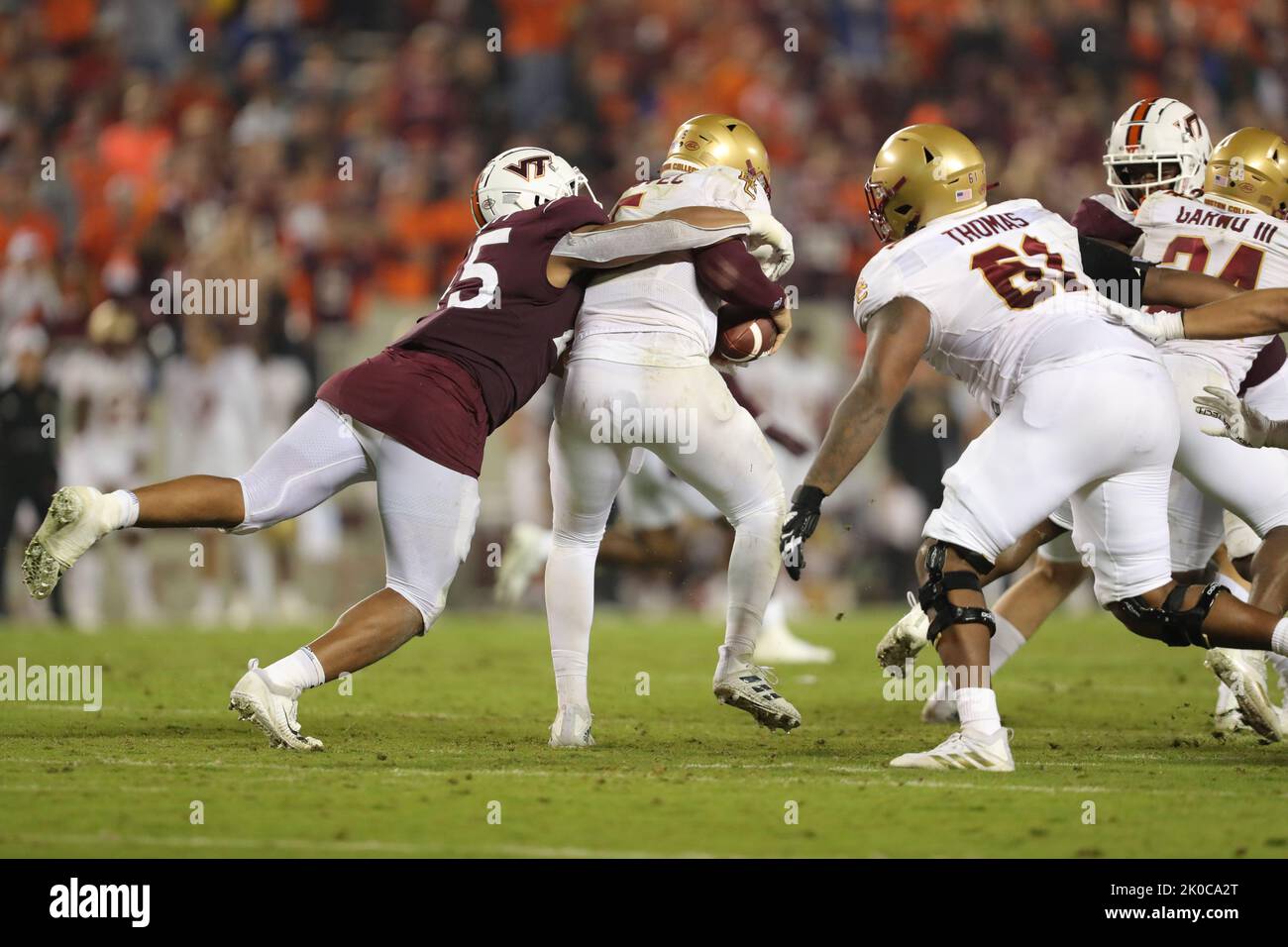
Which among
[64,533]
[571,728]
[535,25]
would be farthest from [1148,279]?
[535,25]

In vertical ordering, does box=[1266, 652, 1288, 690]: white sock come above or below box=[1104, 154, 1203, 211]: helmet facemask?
below

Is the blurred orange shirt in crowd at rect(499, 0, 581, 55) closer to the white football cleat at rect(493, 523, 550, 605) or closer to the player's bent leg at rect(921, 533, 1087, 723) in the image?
the white football cleat at rect(493, 523, 550, 605)

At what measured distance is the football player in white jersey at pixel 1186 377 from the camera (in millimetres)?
5754

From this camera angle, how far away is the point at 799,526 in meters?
4.96

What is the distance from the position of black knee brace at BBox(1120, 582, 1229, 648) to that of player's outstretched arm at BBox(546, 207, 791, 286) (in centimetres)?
169

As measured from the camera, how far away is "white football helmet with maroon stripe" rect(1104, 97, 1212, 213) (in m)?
6.15

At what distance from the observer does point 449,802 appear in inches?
→ 178

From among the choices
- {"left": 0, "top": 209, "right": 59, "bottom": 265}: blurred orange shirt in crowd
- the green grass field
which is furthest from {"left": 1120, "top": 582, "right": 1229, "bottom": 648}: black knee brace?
{"left": 0, "top": 209, "right": 59, "bottom": 265}: blurred orange shirt in crowd

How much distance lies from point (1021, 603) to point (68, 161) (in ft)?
33.2

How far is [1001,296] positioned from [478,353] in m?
1.61

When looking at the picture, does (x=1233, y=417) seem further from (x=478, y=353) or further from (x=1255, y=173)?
(x=478, y=353)
